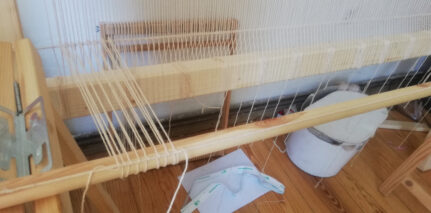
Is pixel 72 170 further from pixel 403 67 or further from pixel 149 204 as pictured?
pixel 403 67

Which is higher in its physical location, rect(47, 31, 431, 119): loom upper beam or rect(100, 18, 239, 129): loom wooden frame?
rect(100, 18, 239, 129): loom wooden frame

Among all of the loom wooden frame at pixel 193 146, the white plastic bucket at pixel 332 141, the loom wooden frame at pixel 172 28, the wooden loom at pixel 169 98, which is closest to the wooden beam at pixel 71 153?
the wooden loom at pixel 169 98

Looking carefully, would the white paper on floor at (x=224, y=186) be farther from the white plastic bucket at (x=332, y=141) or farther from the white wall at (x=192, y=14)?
the white wall at (x=192, y=14)

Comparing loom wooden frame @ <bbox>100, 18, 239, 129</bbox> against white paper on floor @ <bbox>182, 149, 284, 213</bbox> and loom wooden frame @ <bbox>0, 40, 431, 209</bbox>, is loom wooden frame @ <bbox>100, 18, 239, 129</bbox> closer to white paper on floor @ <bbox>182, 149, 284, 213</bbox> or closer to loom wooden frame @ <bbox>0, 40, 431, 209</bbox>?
loom wooden frame @ <bbox>0, 40, 431, 209</bbox>

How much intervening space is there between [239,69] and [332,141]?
2.66 feet

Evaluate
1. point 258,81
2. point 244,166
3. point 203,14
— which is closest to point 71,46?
point 203,14

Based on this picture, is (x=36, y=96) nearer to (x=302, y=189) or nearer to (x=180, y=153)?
(x=180, y=153)

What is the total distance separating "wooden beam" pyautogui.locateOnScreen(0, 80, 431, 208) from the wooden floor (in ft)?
2.93

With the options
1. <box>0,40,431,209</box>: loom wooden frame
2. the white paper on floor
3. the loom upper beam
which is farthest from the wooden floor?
<box>0,40,431,209</box>: loom wooden frame

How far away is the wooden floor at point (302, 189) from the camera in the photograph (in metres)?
Result: 1.37

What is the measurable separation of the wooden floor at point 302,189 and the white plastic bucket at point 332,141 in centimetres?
9

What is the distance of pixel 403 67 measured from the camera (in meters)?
2.16

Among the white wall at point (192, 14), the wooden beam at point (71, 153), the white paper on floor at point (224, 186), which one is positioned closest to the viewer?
the wooden beam at point (71, 153)

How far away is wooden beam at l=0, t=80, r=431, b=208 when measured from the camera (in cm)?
37
